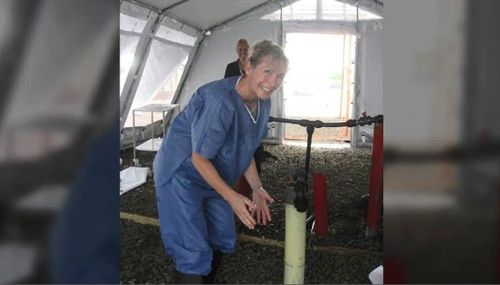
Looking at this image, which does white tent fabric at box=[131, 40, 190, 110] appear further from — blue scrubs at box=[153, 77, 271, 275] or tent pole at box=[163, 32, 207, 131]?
blue scrubs at box=[153, 77, 271, 275]

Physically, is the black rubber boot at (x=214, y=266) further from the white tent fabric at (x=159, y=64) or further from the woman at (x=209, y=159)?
the white tent fabric at (x=159, y=64)

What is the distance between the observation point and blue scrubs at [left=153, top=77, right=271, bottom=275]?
2.65 feet

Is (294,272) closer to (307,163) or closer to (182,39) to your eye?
(307,163)

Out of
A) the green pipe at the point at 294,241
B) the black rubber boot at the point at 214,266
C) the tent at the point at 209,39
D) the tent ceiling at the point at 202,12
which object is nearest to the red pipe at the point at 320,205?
the tent at the point at 209,39

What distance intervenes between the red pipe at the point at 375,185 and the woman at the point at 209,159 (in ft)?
1.63

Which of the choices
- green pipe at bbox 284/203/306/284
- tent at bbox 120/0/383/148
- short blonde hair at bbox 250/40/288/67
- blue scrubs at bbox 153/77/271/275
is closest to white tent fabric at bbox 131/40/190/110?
tent at bbox 120/0/383/148

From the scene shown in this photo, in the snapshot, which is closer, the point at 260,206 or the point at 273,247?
the point at 260,206

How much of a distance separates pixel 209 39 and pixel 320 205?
1.04 m

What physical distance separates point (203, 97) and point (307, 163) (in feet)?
2.57

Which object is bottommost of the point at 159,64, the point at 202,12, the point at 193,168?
the point at 193,168

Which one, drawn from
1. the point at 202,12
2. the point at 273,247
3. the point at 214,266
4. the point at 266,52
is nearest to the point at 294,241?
the point at 266,52

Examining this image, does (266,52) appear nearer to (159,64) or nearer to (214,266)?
(214,266)

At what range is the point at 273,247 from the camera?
1398 mm

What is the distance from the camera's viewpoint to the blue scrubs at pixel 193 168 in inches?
31.8
